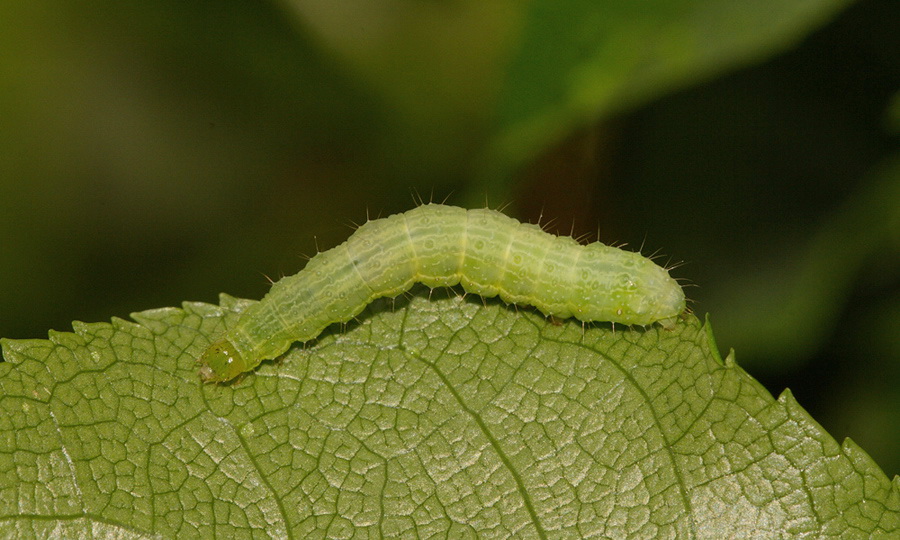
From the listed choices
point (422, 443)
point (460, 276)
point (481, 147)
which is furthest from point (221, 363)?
point (481, 147)

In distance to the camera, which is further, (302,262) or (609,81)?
(302,262)

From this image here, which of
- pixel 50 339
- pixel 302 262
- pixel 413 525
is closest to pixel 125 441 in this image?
pixel 50 339

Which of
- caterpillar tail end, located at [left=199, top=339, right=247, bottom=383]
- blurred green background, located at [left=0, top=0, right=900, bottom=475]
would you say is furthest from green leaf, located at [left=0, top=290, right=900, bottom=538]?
blurred green background, located at [left=0, top=0, right=900, bottom=475]

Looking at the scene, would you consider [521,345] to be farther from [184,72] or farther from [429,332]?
[184,72]

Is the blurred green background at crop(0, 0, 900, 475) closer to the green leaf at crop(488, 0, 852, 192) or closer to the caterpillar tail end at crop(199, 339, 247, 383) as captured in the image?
the green leaf at crop(488, 0, 852, 192)

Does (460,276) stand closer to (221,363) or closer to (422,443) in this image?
(422,443)
